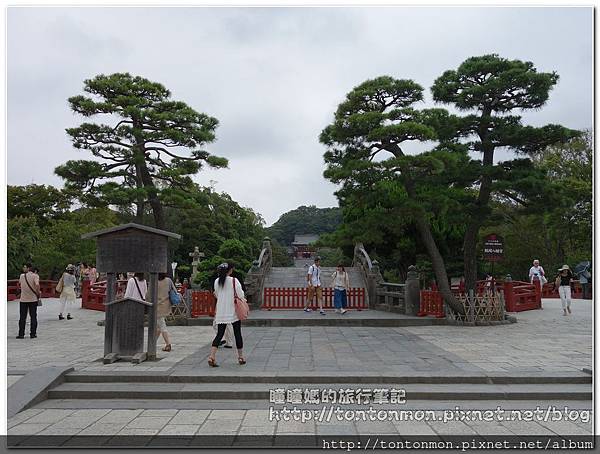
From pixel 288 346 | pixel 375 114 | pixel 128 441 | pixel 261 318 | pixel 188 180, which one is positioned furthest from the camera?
pixel 188 180

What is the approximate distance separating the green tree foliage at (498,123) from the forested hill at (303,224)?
74.7 m

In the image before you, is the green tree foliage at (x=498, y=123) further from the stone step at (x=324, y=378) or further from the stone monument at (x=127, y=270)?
the stone monument at (x=127, y=270)

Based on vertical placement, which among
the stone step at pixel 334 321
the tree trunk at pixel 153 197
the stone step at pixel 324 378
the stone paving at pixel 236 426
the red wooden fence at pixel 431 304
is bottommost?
the stone step at pixel 334 321

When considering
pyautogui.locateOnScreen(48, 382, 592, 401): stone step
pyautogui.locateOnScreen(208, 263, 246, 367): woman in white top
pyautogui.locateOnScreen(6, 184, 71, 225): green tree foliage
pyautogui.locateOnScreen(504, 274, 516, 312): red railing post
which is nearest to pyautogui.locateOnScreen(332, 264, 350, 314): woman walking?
pyautogui.locateOnScreen(504, 274, 516, 312): red railing post

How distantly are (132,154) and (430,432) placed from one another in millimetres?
12842

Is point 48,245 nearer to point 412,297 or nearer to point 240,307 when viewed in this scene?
point 412,297

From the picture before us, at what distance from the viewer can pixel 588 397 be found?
21.3ft

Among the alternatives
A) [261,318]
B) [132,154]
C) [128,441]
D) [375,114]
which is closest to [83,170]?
[132,154]

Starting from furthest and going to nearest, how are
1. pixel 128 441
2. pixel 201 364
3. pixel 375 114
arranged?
pixel 375 114 < pixel 201 364 < pixel 128 441

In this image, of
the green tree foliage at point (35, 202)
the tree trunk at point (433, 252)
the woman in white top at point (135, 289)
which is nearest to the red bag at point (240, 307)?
the woman in white top at point (135, 289)

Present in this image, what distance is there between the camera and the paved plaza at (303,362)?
5230 millimetres

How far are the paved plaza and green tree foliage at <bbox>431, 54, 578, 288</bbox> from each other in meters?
3.68

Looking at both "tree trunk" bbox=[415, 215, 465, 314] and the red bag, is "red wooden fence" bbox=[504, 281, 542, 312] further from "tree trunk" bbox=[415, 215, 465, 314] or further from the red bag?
the red bag

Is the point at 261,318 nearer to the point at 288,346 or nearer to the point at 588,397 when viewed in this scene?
the point at 288,346
